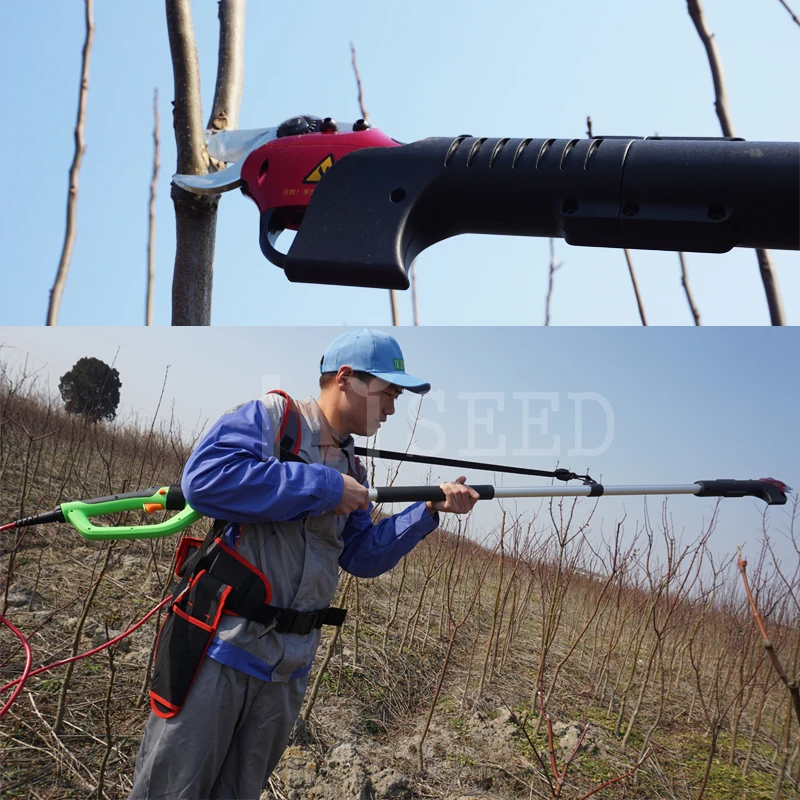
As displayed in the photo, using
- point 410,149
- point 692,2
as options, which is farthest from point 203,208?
point 692,2

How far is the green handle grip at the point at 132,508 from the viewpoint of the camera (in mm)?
1673

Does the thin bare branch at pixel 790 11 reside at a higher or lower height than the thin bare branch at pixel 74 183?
lower

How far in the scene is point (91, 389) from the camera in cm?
560

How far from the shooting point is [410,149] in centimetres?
94

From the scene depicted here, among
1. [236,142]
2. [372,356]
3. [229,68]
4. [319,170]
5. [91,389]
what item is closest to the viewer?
[319,170]

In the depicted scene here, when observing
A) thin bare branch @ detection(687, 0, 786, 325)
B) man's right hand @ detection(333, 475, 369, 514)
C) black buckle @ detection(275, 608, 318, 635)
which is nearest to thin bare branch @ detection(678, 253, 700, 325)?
thin bare branch @ detection(687, 0, 786, 325)

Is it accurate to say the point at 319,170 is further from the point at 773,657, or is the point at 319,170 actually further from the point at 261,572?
the point at 261,572

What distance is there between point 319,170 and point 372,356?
0.89 m

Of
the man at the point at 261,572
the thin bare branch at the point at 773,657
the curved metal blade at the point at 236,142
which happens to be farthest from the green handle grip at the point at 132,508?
the thin bare branch at the point at 773,657

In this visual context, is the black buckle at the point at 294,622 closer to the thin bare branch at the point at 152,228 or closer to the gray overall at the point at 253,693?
the gray overall at the point at 253,693

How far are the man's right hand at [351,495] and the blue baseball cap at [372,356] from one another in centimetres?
30

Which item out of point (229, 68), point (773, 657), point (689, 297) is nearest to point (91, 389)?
point (229, 68)

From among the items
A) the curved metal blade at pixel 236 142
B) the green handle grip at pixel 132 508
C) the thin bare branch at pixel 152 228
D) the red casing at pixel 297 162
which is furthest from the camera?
the thin bare branch at pixel 152 228

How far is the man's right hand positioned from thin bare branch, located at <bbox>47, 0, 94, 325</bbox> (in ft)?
13.2
